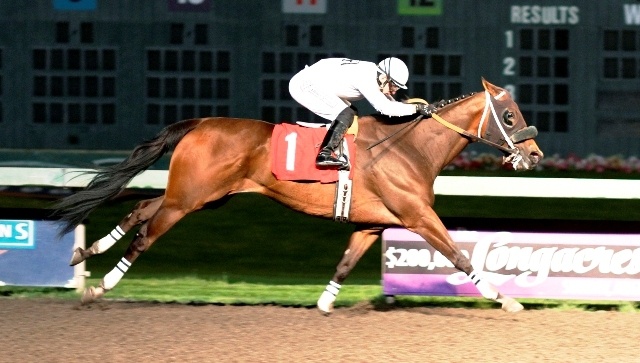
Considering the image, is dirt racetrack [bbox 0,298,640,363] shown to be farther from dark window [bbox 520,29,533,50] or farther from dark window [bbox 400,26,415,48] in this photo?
dark window [bbox 520,29,533,50]

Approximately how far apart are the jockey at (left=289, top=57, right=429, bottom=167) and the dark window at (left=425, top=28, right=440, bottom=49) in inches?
244

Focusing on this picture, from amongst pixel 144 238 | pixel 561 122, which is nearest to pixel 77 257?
pixel 144 238

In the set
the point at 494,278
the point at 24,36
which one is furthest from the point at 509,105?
the point at 24,36

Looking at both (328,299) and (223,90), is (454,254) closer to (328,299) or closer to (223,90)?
(328,299)

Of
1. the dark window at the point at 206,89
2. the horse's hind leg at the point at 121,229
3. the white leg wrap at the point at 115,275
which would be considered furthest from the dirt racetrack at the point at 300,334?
the dark window at the point at 206,89

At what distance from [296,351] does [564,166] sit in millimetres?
7854

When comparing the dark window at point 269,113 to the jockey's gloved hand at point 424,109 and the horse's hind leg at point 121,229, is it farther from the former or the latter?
the jockey's gloved hand at point 424,109

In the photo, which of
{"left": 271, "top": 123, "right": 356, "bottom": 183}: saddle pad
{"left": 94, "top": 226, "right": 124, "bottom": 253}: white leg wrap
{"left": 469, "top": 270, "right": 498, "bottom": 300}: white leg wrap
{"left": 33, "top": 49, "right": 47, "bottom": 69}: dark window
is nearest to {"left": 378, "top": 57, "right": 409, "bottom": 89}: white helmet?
{"left": 271, "top": 123, "right": 356, "bottom": 183}: saddle pad

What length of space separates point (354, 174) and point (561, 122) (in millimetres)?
6890

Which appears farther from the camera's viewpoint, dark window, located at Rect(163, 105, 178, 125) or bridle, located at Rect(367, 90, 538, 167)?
dark window, located at Rect(163, 105, 178, 125)

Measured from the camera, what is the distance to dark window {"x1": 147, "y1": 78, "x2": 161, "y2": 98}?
13047 millimetres

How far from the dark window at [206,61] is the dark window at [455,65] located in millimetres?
2542

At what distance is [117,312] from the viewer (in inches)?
259

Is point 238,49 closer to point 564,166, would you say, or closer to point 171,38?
point 171,38
